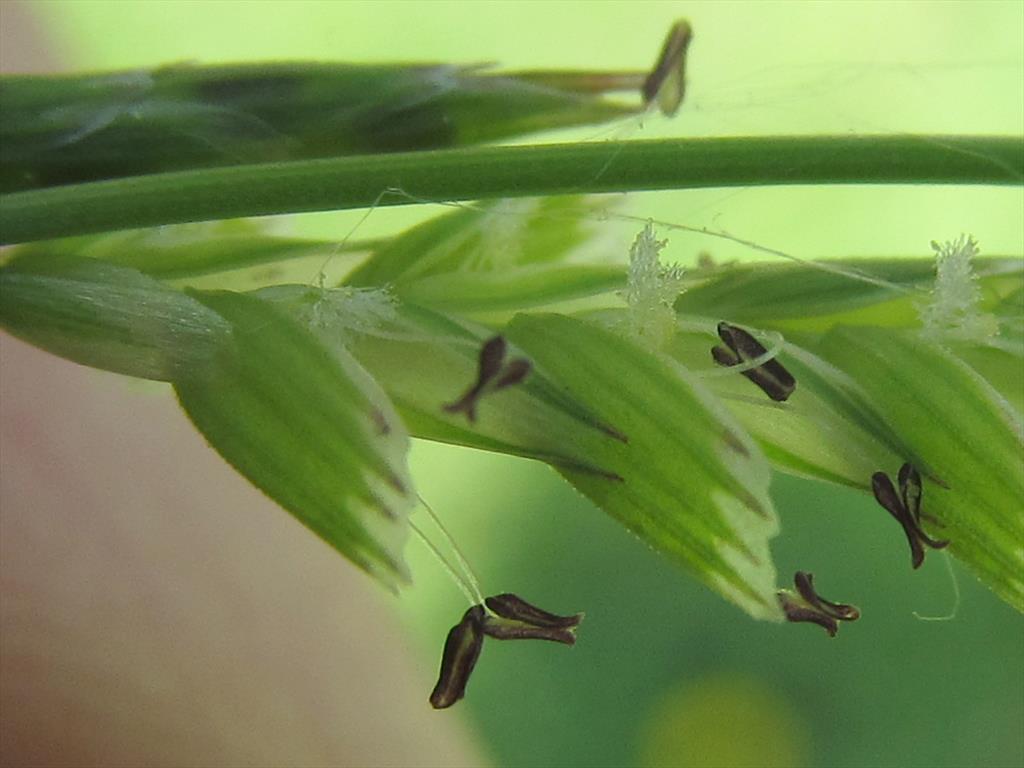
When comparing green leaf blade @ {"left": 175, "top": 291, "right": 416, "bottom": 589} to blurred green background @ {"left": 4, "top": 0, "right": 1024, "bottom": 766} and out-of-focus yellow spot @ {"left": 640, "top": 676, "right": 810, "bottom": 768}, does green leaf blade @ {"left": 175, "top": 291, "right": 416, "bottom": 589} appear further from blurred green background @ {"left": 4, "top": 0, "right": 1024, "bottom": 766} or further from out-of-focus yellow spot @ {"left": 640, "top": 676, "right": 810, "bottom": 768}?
out-of-focus yellow spot @ {"left": 640, "top": 676, "right": 810, "bottom": 768}

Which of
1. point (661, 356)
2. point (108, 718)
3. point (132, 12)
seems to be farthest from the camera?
point (132, 12)

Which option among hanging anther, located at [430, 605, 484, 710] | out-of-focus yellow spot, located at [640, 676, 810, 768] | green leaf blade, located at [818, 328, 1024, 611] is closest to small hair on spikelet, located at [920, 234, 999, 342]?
green leaf blade, located at [818, 328, 1024, 611]

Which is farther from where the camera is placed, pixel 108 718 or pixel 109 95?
pixel 108 718

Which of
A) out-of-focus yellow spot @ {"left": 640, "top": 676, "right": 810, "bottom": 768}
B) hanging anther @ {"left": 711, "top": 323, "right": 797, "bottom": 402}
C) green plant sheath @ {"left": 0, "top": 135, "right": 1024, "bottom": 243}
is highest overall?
green plant sheath @ {"left": 0, "top": 135, "right": 1024, "bottom": 243}

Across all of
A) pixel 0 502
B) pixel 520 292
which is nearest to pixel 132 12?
pixel 0 502

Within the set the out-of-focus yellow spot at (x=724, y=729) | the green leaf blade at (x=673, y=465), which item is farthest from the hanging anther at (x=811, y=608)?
the out-of-focus yellow spot at (x=724, y=729)

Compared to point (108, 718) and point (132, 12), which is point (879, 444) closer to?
point (108, 718)

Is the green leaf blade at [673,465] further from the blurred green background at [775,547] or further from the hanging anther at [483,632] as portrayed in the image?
the blurred green background at [775,547]
